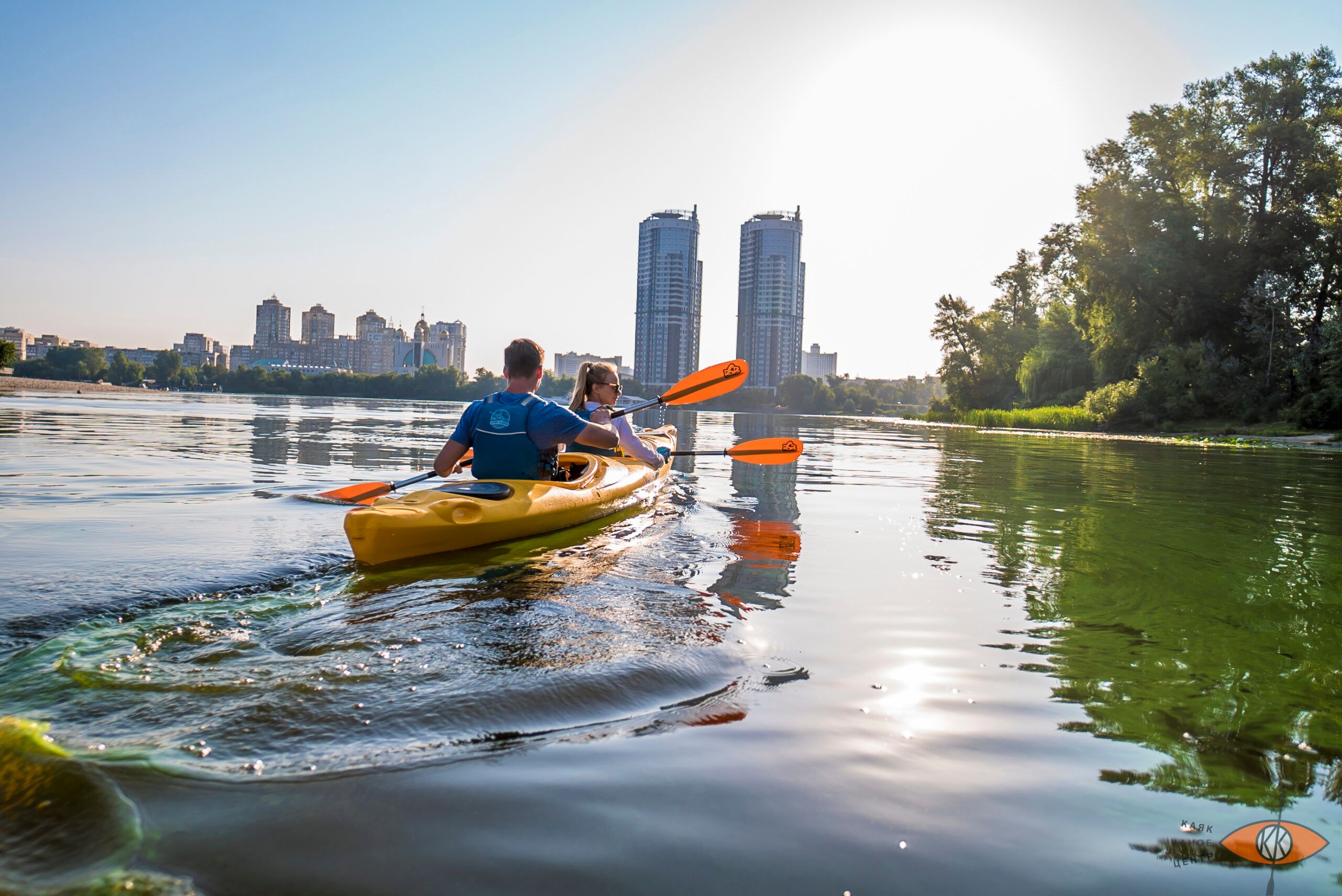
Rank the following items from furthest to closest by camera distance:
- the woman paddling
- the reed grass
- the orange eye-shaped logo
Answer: the reed grass, the woman paddling, the orange eye-shaped logo

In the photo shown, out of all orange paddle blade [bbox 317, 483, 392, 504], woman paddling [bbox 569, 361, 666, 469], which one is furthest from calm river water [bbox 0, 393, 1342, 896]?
woman paddling [bbox 569, 361, 666, 469]

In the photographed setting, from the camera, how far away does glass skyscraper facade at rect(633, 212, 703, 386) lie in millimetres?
122750

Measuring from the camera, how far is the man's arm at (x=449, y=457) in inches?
225

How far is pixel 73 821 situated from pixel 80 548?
3.88 meters

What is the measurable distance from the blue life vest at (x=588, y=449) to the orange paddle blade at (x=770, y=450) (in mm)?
1397

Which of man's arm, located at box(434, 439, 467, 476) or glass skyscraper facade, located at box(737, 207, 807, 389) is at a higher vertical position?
glass skyscraper facade, located at box(737, 207, 807, 389)

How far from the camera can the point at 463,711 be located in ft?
8.18

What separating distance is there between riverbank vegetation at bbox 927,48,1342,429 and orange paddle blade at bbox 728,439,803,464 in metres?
25.4

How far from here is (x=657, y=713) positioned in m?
2.57

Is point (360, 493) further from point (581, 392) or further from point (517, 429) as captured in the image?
point (517, 429)

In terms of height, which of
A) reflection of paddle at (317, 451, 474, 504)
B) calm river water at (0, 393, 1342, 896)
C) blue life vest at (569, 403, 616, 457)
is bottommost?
calm river water at (0, 393, 1342, 896)

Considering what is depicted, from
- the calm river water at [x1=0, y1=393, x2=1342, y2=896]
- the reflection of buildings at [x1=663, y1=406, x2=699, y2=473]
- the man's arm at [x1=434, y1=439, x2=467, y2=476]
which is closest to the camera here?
the calm river water at [x1=0, y1=393, x2=1342, y2=896]

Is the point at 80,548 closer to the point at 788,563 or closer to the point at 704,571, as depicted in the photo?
the point at 704,571

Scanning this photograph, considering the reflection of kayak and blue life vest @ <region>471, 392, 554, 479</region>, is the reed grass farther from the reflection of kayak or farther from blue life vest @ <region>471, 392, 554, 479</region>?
blue life vest @ <region>471, 392, 554, 479</region>
